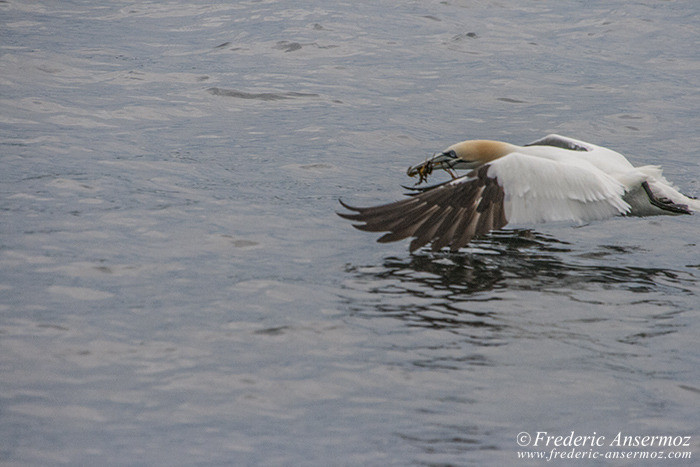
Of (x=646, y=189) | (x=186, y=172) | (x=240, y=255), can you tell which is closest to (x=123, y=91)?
(x=186, y=172)

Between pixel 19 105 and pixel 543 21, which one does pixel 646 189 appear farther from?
pixel 543 21

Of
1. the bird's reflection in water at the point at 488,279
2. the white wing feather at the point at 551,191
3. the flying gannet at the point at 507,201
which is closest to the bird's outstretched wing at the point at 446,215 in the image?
the flying gannet at the point at 507,201

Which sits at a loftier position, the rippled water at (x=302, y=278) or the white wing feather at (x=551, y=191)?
the white wing feather at (x=551, y=191)

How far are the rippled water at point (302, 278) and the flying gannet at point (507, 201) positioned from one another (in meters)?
0.32

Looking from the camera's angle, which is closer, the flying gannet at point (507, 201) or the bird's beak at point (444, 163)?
the flying gannet at point (507, 201)

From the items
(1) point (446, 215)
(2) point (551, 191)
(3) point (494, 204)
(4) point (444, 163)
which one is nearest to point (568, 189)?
(2) point (551, 191)

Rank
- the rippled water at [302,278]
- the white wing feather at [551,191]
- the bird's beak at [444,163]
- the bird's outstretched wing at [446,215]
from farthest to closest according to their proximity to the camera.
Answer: the bird's beak at [444,163] < the white wing feather at [551,191] < the bird's outstretched wing at [446,215] < the rippled water at [302,278]

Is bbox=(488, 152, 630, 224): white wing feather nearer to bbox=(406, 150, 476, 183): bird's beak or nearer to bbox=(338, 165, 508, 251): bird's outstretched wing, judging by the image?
bbox=(338, 165, 508, 251): bird's outstretched wing

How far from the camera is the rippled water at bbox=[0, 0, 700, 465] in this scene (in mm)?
5168

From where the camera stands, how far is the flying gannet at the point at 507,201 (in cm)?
775

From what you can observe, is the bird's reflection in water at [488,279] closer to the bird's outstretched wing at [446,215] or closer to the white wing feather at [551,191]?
the bird's outstretched wing at [446,215]

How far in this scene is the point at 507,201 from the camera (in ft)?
25.9

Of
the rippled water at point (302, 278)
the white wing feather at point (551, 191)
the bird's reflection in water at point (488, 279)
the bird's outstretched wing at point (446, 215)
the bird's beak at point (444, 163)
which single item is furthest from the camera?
the bird's beak at point (444, 163)

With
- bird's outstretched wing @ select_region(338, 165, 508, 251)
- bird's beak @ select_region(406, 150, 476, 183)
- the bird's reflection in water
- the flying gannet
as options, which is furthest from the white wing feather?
bird's beak @ select_region(406, 150, 476, 183)
